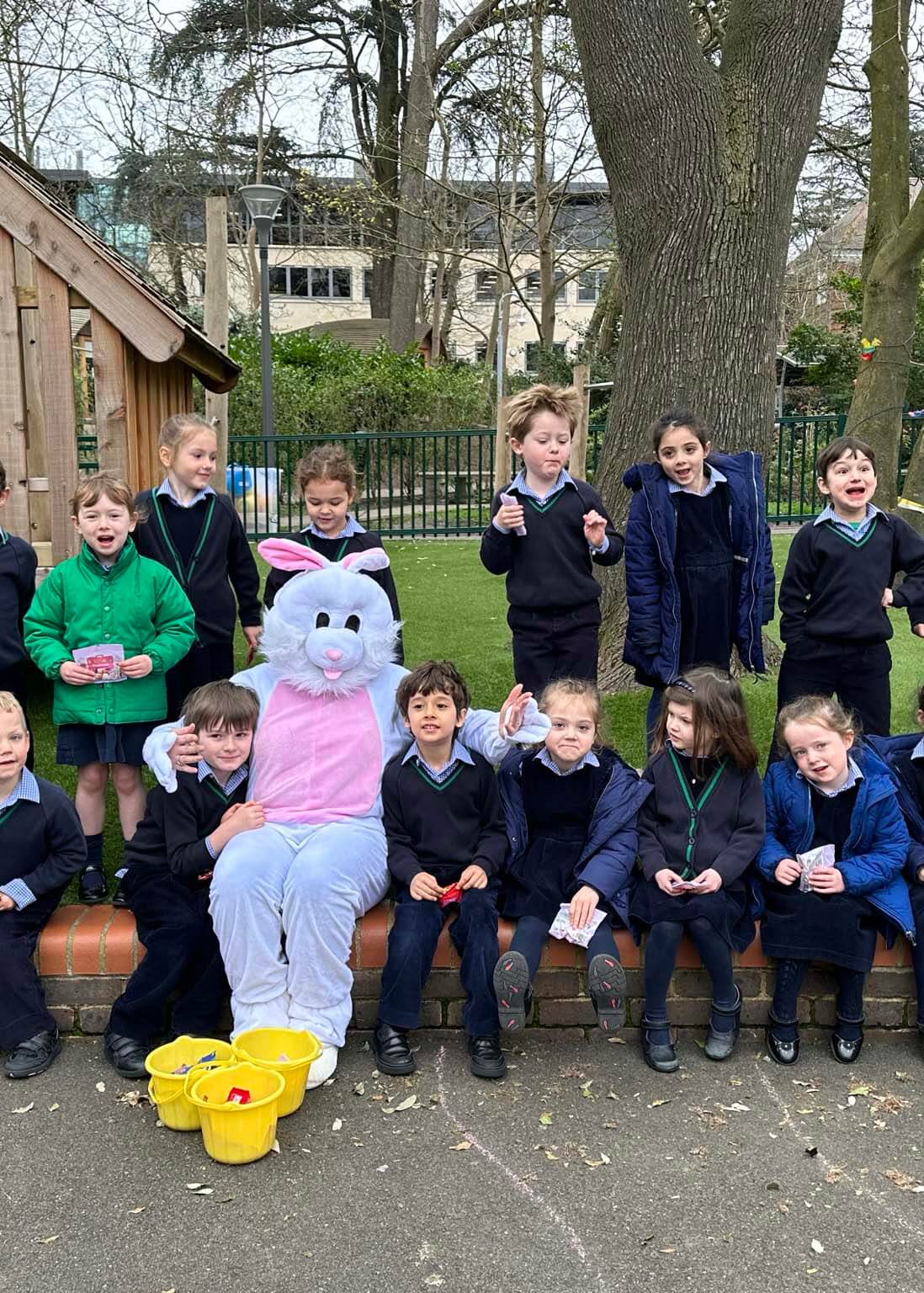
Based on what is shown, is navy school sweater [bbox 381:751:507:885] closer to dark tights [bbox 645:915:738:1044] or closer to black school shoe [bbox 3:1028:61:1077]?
dark tights [bbox 645:915:738:1044]

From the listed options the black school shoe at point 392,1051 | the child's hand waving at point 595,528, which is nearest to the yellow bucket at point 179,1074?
the black school shoe at point 392,1051

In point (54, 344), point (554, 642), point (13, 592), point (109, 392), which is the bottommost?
point (554, 642)

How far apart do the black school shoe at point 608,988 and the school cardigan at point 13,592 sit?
247 centimetres

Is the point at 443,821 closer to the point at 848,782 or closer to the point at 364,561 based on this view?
the point at 364,561

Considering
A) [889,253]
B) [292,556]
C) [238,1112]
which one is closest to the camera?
[238,1112]

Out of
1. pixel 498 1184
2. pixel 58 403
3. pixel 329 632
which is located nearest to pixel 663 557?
pixel 329 632

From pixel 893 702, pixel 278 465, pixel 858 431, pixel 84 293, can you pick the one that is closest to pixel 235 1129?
pixel 84 293

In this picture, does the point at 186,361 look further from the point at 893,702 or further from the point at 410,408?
the point at 410,408

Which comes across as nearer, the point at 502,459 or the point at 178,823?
the point at 178,823

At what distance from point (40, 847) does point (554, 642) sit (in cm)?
210

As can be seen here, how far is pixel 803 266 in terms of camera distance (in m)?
29.1

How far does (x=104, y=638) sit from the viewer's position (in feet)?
13.6

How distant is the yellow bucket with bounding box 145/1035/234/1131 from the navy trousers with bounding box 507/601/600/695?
1958 millimetres

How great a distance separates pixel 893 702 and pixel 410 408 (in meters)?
13.4
